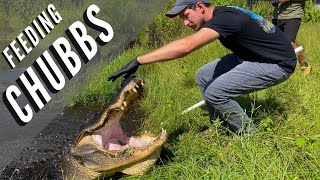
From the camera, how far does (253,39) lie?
10.2 feet

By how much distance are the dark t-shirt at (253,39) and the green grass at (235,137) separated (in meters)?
0.40

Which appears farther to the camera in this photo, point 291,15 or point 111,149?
point 291,15

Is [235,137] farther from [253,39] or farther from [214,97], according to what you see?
[253,39]

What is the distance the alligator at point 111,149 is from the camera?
2.83 meters

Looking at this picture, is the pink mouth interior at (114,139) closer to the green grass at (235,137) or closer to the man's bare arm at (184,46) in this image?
the green grass at (235,137)

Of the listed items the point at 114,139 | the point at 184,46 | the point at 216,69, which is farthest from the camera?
the point at 216,69

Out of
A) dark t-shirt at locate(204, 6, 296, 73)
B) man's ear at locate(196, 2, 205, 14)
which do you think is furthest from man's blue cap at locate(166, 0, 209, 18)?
dark t-shirt at locate(204, 6, 296, 73)

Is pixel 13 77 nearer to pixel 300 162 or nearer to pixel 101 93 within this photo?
pixel 101 93

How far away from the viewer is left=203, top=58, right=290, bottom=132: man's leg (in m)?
3.18

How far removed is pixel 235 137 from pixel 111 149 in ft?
2.89

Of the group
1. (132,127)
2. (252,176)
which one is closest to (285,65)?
(252,176)

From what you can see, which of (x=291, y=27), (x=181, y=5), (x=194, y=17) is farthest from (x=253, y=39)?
(x=291, y=27)

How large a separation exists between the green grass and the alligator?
0.12m

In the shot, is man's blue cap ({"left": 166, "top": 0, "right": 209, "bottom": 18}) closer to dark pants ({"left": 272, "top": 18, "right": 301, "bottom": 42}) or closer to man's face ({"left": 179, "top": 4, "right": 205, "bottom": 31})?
man's face ({"left": 179, "top": 4, "right": 205, "bottom": 31})
